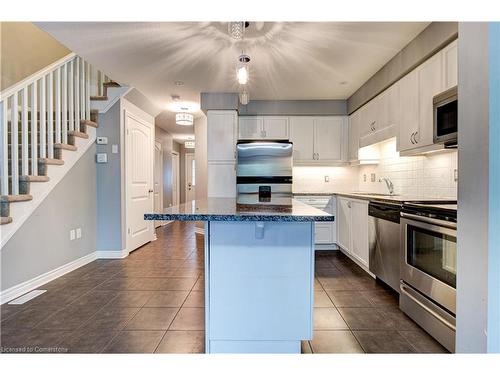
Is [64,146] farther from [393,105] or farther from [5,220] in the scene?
[393,105]

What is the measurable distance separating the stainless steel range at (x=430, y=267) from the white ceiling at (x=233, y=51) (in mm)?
1612

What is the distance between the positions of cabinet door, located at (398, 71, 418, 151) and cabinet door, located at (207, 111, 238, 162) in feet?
7.45

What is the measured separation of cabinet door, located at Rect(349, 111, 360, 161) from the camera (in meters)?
4.06

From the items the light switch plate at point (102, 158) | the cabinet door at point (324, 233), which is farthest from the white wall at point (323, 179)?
the light switch plate at point (102, 158)

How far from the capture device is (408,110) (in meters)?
2.75

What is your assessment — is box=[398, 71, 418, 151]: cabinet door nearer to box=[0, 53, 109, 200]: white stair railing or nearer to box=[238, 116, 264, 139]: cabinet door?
box=[238, 116, 264, 139]: cabinet door

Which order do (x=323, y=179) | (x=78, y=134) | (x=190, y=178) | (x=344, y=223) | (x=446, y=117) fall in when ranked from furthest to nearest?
(x=190, y=178) → (x=323, y=179) → (x=344, y=223) → (x=78, y=134) → (x=446, y=117)

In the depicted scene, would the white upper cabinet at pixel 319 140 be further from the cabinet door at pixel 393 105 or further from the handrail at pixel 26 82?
the handrail at pixel 26 82

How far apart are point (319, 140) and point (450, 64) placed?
7.62 ft

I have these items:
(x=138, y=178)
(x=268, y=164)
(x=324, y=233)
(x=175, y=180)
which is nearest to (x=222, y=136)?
(x=268, y=164)

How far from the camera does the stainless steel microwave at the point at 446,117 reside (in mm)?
1956
